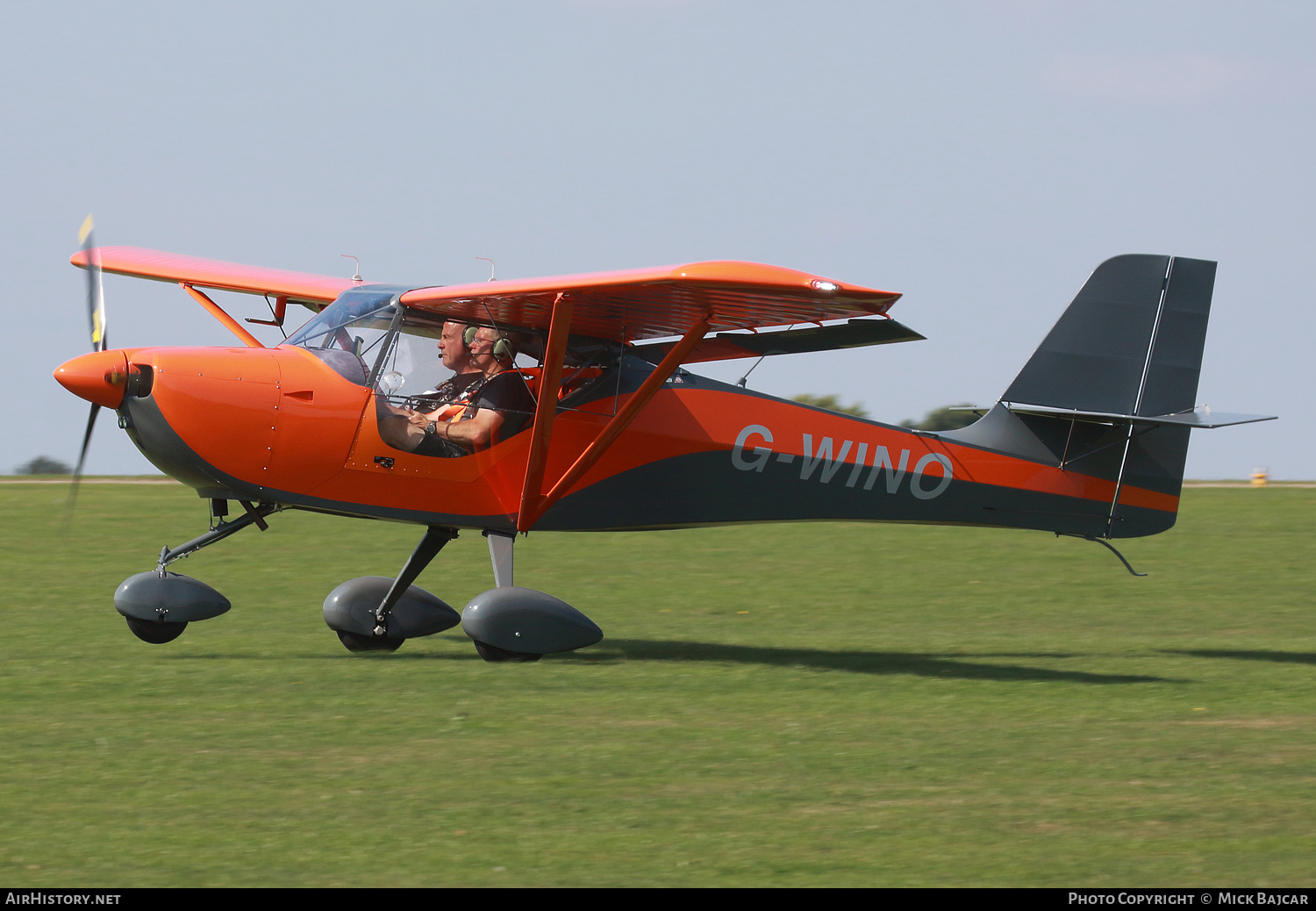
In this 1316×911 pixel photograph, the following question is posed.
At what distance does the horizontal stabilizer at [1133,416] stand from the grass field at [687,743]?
1.96m

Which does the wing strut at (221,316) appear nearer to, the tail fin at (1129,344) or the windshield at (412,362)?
the windshield at (412,362)

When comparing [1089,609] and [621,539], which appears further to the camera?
[621,539]

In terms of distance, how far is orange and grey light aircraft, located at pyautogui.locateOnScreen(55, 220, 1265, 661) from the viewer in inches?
379

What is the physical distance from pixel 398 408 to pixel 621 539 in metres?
11.0

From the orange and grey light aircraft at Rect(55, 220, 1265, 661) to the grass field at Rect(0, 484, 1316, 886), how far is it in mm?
1026

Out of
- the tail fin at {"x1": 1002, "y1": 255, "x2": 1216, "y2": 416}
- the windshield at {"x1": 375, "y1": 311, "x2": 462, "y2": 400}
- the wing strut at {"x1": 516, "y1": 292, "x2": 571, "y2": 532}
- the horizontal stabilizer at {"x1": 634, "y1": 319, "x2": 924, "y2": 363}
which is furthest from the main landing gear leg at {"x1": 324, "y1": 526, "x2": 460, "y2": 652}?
the tail fin at {"x1": 1002, "y1": 255, "x2": 1216, "y2": 416}

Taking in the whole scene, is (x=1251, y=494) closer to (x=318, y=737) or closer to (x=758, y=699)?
(x=758, y=699)

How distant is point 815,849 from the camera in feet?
17.8

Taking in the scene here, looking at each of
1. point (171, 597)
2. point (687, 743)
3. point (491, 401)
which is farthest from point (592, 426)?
point (687, 743)

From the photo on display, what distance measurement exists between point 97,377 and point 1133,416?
843cm

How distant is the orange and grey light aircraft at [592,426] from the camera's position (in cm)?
963

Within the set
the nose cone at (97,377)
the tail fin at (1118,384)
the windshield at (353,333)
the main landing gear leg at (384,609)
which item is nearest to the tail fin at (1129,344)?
the tail fin at (1118,384)

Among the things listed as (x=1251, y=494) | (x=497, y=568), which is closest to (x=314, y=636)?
(x=497, y=568)

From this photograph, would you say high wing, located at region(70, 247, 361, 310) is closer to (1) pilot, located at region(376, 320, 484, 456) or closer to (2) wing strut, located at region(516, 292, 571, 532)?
(1) pilot, located at region(376, 320, 484, 456)
